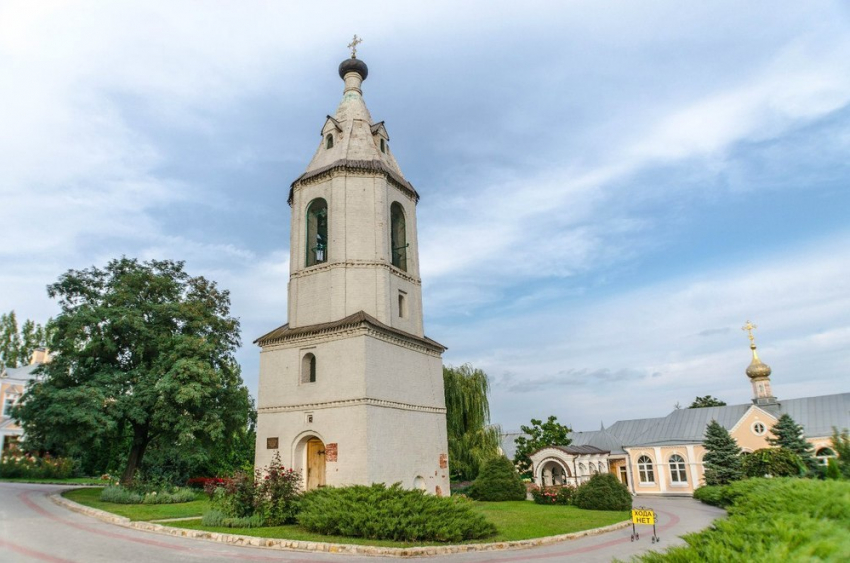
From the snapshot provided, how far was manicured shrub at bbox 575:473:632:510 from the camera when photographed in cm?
2348

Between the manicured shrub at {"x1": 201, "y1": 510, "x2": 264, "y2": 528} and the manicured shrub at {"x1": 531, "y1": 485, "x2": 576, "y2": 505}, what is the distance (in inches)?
628

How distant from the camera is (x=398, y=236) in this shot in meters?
23.6

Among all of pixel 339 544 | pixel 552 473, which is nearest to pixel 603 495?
pixel 552 473

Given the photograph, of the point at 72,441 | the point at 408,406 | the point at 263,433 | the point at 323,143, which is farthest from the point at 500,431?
the point at 72,441

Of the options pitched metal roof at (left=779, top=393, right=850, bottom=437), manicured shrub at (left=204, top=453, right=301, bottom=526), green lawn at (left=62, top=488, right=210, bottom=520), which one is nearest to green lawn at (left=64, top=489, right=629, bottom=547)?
green lawn at (left=62, top=488, right=210, bottom=520)

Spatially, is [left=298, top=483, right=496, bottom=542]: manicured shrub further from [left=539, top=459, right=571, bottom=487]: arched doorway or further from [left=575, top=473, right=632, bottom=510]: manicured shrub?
[left=539, top=459, right=571, bottom=487]: arched doorway

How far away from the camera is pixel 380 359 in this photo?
63.9 feet

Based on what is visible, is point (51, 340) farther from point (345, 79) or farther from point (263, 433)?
point (345, 79)

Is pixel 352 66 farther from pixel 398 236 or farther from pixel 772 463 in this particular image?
pixel 772 463

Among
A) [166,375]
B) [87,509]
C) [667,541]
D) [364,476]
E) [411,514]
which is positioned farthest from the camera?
[166,375]

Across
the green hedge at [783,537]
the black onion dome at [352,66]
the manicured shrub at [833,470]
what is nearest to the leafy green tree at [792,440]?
the manicured shrub at [833,470]

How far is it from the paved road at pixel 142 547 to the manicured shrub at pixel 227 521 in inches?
57.5

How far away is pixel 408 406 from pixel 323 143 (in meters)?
12.3

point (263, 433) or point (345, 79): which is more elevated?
point (345, 79)
